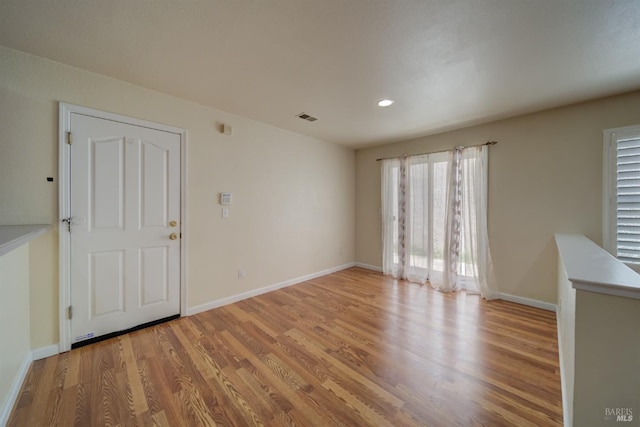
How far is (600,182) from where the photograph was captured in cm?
257

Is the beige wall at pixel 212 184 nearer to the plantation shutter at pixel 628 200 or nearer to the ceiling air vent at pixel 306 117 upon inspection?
the ceiling air vent at pixel 306 117

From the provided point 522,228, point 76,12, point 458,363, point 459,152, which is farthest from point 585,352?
point 76,12

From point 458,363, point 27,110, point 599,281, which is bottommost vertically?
point 458,363

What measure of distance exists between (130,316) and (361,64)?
3.27 metres

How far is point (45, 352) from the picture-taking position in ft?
6.42

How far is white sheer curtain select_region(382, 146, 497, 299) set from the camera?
11.0ft

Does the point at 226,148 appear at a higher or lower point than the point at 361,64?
lower

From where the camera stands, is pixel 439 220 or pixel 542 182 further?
pixel 439 220

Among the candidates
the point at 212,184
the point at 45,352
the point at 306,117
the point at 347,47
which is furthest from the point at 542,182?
the point at 45,352

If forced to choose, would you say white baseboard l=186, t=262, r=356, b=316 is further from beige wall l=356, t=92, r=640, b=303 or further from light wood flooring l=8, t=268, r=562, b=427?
beige wall l=356, t=92, r=640, b=303

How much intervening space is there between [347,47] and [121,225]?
2628 millimetres

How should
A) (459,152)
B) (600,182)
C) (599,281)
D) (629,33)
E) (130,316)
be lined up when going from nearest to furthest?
(599,281) < (629,33) < (130,316) < (600,182) < (459,152)

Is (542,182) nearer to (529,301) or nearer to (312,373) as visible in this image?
(529,301)

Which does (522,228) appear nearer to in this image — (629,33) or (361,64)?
(629,33)
